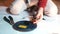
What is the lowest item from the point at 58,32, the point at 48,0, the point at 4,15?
the point at 58,32

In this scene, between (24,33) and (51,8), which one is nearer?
(24,33)

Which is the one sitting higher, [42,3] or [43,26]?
[42,3]

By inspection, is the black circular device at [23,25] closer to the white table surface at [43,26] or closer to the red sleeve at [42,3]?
the white table surface at [43,26]

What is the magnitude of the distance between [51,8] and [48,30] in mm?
231

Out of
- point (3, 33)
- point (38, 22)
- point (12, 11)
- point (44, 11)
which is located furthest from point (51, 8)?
point (3, 33)

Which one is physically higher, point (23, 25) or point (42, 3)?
A: point (42, 3)

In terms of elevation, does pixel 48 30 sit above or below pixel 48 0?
below

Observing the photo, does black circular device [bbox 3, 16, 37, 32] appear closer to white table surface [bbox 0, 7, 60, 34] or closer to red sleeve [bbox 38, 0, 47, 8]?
white table surface [bbox 0, 7, 60, 34]

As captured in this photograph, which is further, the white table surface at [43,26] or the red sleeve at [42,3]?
the red sleeve at [42,3]

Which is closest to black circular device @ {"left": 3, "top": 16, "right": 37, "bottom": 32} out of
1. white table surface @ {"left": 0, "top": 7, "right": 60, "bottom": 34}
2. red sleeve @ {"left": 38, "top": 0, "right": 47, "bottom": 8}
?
white table surface @ {"left": 0, "top": 7, "right": 60, "bottom": 34}

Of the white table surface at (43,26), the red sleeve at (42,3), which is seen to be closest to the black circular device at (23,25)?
the white table surface at (43,26)

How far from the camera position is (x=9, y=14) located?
1222 millimetres

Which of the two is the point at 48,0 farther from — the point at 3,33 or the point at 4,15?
the point at 3,33

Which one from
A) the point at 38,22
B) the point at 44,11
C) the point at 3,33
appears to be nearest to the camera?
the point at 3,33
